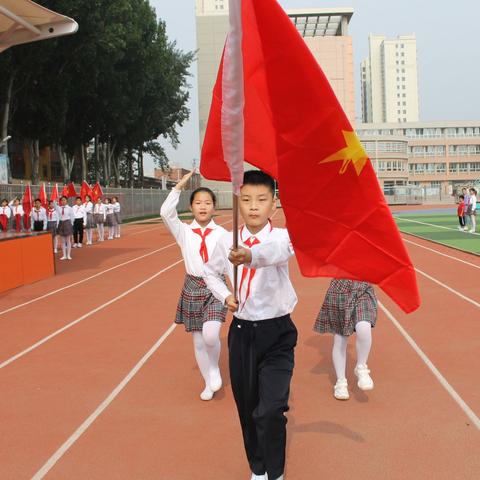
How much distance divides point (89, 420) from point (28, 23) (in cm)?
1128

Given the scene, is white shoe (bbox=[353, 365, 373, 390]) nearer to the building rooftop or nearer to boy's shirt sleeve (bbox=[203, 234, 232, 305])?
boy's shirt sleeve (bbox=[203, 234, 232, 305])

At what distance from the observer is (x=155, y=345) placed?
719cm

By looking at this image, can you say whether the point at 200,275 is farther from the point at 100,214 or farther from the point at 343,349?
the point at 100,214

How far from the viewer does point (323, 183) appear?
3400mm

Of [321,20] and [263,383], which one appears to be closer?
[263,383]

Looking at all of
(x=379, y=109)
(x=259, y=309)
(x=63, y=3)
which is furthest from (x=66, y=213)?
(x=379, y=109)

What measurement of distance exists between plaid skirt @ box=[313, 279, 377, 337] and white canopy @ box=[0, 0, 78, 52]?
10419 millimetres

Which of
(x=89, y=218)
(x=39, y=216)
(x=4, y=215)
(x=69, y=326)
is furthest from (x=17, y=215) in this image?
(x=69, y=326)

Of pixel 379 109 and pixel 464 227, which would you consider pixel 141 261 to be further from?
pixel 379 109

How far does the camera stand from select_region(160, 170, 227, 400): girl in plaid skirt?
4934mm

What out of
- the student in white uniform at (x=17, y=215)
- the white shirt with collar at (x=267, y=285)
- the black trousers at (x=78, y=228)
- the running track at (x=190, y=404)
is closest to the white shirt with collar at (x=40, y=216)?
the student in white uniform at (x=17, y=215)

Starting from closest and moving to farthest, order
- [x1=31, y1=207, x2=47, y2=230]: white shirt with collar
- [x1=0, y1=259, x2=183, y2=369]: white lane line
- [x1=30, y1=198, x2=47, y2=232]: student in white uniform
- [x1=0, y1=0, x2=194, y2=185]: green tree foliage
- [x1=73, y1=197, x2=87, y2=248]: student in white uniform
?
[x1=0, y1=259, x2=183, y2=369]: white lane line
[x1=30, y1=198, x2=47, y2=232]: student in white uniform
[x1=31, y1=207, x2=47, y2=230]: white shirt with collar
[x1=73, y1=197, x2=87, y2=248]: student in white uniform
[x1=0, y1=0, x2=194, y2=185]: green tree foliage

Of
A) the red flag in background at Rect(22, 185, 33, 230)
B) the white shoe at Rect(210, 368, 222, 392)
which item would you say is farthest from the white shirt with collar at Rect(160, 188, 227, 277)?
the red flag in background at Rect(22, 185, 33, 230)

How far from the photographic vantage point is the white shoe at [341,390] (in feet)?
16.7
